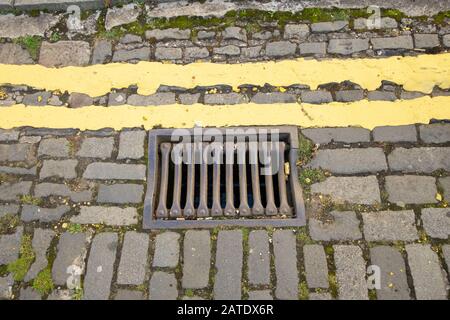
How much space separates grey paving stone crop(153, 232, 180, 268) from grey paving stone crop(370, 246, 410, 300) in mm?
1185

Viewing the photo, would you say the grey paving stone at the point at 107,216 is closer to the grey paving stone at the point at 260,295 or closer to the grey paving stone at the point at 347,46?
the grey paving stone at the point at 260,295

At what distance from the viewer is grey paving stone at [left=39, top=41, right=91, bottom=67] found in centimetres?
359

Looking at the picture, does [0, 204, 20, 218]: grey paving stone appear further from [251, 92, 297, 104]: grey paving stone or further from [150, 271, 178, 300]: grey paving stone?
[251, 92, 297, 104]: grey paving stone

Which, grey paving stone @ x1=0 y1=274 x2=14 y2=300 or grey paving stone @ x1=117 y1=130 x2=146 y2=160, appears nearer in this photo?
grey paving stone @ x1=0 y1=274 x2=14 y2=300

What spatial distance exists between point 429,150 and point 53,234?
2547mm

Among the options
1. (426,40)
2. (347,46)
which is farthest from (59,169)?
(426,40)

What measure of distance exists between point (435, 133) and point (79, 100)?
2592mm

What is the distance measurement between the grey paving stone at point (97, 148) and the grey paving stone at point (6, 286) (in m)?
0.91

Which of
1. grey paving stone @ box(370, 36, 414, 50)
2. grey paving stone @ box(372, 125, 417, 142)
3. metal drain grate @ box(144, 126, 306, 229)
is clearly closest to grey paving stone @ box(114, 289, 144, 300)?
metal drain grate @ box(144, 126, 306, 229)

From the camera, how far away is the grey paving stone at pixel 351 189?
289cm

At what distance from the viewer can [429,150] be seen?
3037 mm

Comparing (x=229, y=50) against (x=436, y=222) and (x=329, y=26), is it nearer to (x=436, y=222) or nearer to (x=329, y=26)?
(x=329, y=26)

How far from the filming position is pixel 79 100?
11.1 feet
